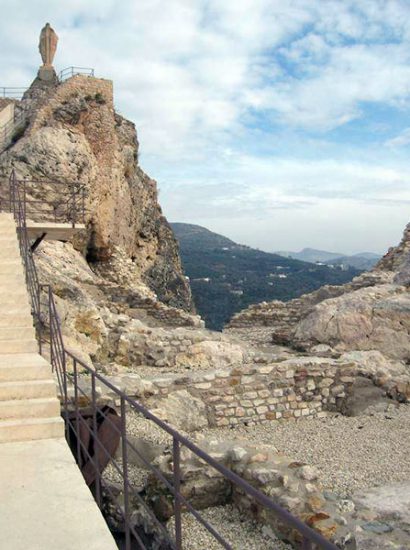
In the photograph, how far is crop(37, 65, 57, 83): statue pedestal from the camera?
26.9 meters

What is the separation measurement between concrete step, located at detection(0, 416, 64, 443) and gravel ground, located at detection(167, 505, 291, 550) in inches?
67.4

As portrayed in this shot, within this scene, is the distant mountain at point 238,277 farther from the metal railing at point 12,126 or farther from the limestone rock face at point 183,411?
the limestone rock face at point 183,411

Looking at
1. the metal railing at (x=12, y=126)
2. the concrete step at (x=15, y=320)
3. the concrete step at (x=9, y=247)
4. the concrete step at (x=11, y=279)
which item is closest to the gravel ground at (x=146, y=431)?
the concrete step at (x=15, y=320)

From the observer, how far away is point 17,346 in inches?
252

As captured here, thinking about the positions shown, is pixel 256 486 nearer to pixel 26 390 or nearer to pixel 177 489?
pixel 26 390

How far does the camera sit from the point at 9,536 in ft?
10.6

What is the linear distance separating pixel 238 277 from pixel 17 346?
78.6 meters

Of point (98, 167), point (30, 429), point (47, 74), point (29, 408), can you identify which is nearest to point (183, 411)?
point (29, 408)

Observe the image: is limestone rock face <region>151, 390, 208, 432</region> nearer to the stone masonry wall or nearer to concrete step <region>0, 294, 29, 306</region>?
the stone masonry wall

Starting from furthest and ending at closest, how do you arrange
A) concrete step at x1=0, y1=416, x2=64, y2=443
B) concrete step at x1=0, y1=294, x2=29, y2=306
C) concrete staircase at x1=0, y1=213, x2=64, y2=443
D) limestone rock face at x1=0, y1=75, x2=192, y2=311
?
1. limestone rock face at x1=0, y1=75, x2=192, y2=311
2. concrete step at x1=0, y1=294, x2=29, y2=306
3. concrete staircase at x1=0, y1=213, x2=64, y2=443
4. concrete step at x1=0, y1=416, x2=64, y2=443

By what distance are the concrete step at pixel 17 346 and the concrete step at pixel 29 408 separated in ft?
4.05

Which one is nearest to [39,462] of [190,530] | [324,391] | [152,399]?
[190,530]

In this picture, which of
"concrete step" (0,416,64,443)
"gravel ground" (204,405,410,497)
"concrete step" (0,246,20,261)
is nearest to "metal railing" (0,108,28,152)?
"concrete step" (0,246,20,261)

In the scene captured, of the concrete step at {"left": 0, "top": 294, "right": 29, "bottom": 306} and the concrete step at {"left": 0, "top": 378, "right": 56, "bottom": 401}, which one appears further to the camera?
the concrete step at {"left": 0, "top": 294, "right": 29, "bottom": 306}
